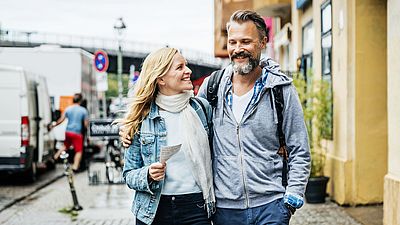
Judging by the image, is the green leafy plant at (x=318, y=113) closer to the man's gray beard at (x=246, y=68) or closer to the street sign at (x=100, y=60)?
the man's gray beard at (x=246, y=68)

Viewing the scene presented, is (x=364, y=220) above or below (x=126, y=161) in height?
below

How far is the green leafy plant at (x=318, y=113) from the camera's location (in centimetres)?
1126

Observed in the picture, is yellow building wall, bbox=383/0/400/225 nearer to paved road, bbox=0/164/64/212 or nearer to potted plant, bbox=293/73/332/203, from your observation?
potted plant, bbox=293/73/332/203

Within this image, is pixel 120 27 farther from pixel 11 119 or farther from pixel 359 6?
pixel 359 6

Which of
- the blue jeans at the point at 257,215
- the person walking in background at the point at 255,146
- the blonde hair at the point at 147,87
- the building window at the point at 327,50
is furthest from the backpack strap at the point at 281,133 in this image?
the building window at the point at 327,50

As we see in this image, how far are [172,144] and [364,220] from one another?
19.0 feet

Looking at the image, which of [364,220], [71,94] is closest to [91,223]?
[364,220]

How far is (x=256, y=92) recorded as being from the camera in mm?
4082

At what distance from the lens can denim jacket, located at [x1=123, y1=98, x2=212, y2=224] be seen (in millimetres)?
3980

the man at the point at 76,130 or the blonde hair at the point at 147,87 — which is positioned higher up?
the blonde hair at the point at 147,87

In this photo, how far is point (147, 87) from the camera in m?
4.07

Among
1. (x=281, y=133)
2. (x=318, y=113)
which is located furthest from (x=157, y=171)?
(x=318, y=113)

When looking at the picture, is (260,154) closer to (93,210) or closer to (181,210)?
(181,210)

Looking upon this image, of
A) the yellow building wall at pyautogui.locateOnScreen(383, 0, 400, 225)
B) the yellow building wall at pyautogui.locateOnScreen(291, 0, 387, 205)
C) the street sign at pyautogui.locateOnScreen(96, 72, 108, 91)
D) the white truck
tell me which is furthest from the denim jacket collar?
the street sign at pyautogui.locateOnScreen(96, 72, 108, 91)
